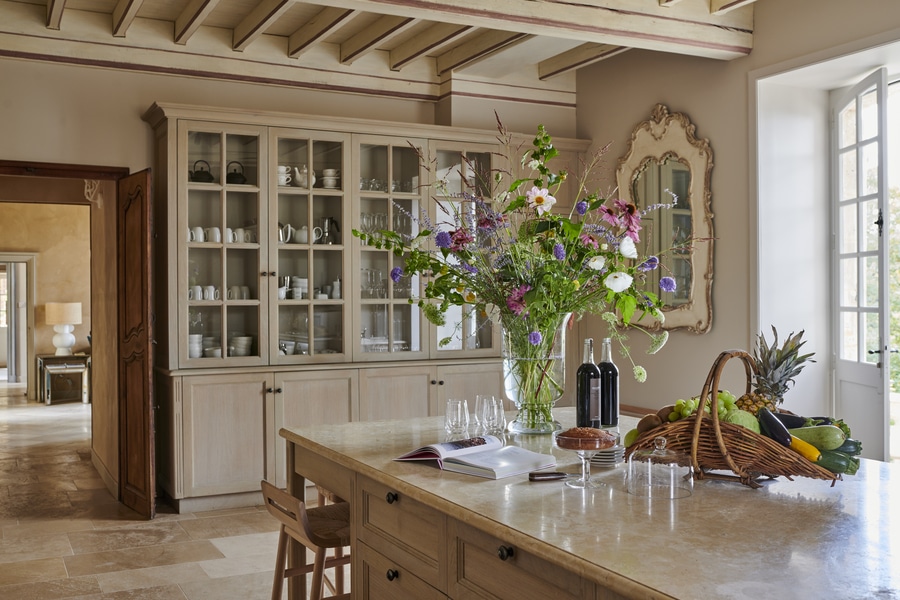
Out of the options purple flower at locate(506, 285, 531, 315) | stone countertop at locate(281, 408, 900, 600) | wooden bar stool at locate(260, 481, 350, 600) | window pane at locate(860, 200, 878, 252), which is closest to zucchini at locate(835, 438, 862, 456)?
stone countertop at locate(281, 408, 900, 600)

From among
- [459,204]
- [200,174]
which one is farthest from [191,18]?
[459,204]

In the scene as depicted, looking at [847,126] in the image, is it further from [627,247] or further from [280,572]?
[280,572]

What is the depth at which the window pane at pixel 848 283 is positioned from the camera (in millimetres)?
4652

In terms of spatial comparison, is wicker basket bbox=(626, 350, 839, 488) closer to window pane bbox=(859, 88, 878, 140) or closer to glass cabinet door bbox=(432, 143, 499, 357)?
window pane bbox=(859, 88, 878, 140)

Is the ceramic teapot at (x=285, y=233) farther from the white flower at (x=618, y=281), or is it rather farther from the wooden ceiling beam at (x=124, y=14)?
the white flower at (x=618, y=281)

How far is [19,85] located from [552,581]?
4654mm

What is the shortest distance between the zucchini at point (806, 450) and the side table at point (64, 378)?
10620mm

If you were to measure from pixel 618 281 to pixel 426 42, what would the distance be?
3.31 metres

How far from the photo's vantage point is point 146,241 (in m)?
4.97

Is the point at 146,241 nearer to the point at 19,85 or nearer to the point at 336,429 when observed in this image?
the point at 19,85

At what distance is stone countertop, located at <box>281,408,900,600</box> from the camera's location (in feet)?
4.69

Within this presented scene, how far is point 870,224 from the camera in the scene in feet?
14.8

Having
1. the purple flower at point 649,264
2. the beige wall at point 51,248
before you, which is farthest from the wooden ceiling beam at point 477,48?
the beige wall at point 51,248

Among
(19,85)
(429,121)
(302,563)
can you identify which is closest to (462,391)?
(429,121)
